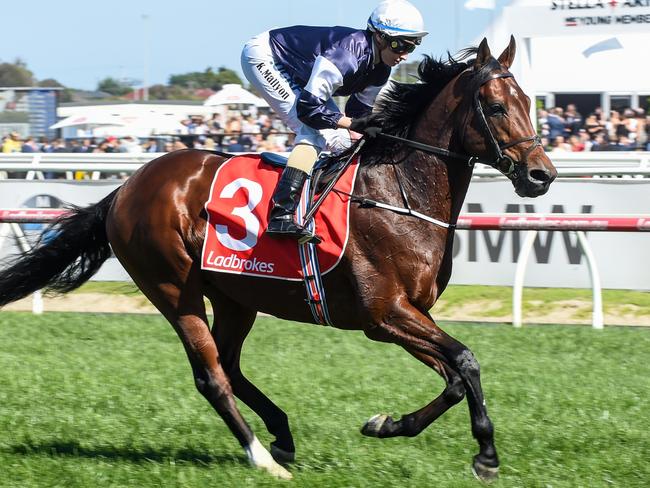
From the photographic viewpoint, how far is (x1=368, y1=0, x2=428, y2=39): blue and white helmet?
15.3 ft

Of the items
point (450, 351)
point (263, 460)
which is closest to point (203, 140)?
point (263, 460)

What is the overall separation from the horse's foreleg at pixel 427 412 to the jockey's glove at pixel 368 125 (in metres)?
1.02

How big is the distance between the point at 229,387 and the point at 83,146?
13.5 meters

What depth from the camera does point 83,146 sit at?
1772cm

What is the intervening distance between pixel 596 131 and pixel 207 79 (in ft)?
145

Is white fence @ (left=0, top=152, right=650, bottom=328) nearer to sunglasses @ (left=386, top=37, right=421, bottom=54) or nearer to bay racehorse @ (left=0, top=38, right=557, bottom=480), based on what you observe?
bay racehorse @ (left=0, top=38, right=557, bottom=480)

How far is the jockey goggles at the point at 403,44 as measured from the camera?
4707mm

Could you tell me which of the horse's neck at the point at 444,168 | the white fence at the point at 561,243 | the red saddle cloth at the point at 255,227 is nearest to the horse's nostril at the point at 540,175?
the horse's neck at the point at 444,168

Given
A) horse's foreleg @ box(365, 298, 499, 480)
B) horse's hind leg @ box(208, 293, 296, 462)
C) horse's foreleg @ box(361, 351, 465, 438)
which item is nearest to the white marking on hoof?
horse's hind leg @ box(208, 293, 296, 462)

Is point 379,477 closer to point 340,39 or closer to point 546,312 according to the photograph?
point 340,39

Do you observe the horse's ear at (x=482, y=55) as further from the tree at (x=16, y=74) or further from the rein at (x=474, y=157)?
the tree at (x=16, y=74)

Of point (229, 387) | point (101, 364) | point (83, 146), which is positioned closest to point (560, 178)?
point (101, 364)

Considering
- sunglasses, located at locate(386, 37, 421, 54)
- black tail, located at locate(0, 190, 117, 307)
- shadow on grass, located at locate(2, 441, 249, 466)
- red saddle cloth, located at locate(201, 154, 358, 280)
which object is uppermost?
sunglasses, located at locate(386, 37, 421, 54)

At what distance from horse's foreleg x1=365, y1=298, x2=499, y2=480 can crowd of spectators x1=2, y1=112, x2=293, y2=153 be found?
30.1 ft
